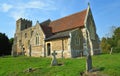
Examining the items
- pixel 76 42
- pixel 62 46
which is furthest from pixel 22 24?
pixel 76 42

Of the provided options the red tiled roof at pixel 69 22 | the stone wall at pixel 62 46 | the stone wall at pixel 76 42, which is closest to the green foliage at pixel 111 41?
the red tiled roof at pixel 69 22

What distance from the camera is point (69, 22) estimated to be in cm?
4259

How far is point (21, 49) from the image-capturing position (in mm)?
58375

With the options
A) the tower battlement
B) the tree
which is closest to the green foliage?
the tower battlement

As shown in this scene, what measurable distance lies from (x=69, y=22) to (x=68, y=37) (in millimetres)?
6557

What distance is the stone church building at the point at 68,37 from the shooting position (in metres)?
37.2

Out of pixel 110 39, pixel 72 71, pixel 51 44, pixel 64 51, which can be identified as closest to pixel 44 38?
pixel 51 44

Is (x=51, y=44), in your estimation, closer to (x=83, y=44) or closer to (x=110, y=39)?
(x=83, y=44)

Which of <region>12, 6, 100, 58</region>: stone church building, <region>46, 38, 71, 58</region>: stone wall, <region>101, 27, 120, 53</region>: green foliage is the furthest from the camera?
<region>101, 27, 120, 53</region>: green foliage

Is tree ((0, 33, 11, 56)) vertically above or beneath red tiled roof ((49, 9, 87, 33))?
beneath

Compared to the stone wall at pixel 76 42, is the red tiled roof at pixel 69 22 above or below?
above

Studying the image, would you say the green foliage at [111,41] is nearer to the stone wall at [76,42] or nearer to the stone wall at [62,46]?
the stone wall at [76,42]

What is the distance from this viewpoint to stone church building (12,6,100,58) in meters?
37.2

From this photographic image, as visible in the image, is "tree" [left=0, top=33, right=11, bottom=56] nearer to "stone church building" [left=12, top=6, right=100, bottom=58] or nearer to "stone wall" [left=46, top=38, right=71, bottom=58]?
"stone church building" [left=12, top=6, right=100, bottom=58]
